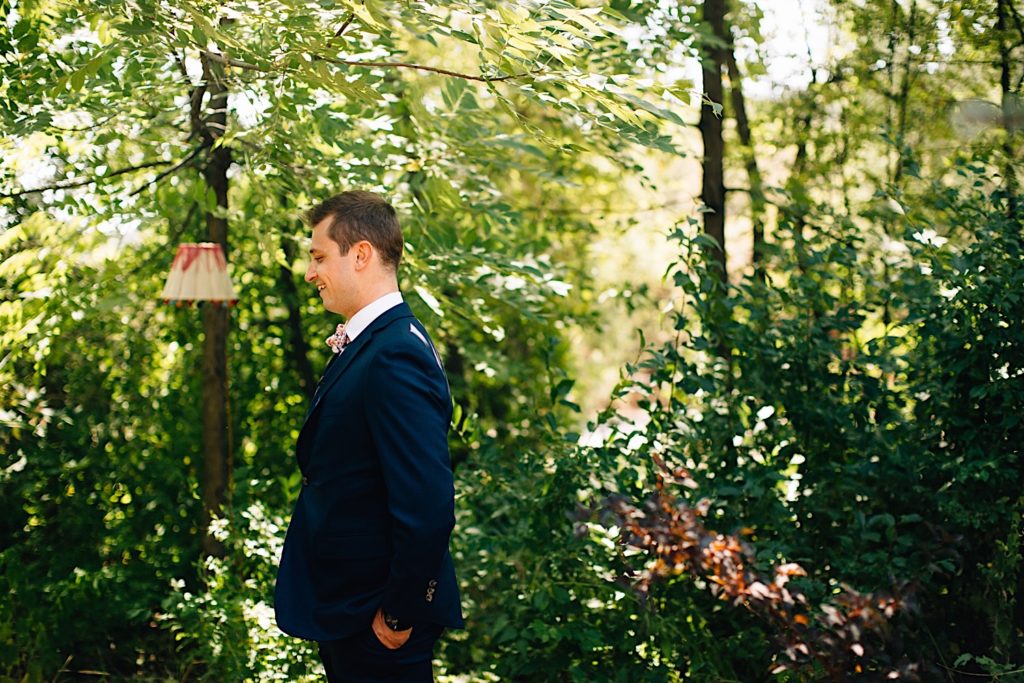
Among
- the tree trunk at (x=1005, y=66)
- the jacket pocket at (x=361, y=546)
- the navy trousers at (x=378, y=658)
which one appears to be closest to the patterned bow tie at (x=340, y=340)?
the jacket pocket at (x=361, y=546)

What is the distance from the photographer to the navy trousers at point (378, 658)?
2.24 m

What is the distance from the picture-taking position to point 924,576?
10.6 feet

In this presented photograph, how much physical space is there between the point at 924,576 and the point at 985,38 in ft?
7.84

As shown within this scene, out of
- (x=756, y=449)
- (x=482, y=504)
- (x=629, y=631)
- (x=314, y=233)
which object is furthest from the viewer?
(x=482, y=504)

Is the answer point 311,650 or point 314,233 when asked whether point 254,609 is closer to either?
point 311,650

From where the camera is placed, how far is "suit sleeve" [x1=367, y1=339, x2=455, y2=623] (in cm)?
209

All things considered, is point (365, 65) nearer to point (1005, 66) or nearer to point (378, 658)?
point (378, 658)

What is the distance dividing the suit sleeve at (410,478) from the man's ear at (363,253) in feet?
0.88

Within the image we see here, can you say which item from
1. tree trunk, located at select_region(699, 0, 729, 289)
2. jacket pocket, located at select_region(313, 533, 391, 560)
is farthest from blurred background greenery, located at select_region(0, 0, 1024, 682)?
jacket pocket, located at select_region(313, 533, 391, 560)

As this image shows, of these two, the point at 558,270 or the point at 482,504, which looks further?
the point at 558,270

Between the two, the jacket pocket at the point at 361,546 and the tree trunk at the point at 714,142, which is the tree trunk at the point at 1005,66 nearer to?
the tree trunk at the point at 714,142

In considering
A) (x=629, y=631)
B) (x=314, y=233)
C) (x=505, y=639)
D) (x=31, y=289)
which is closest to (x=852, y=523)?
(x=629, y=631)

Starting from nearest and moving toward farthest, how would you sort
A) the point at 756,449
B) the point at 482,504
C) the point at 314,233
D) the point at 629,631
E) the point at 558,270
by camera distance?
1. the point at 314,233
2. the point at 629,631
3. the point at 756,449
4. the point at 482,504
5. the point at 558,270

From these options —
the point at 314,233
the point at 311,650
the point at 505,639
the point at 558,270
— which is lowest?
the point at 311,650
